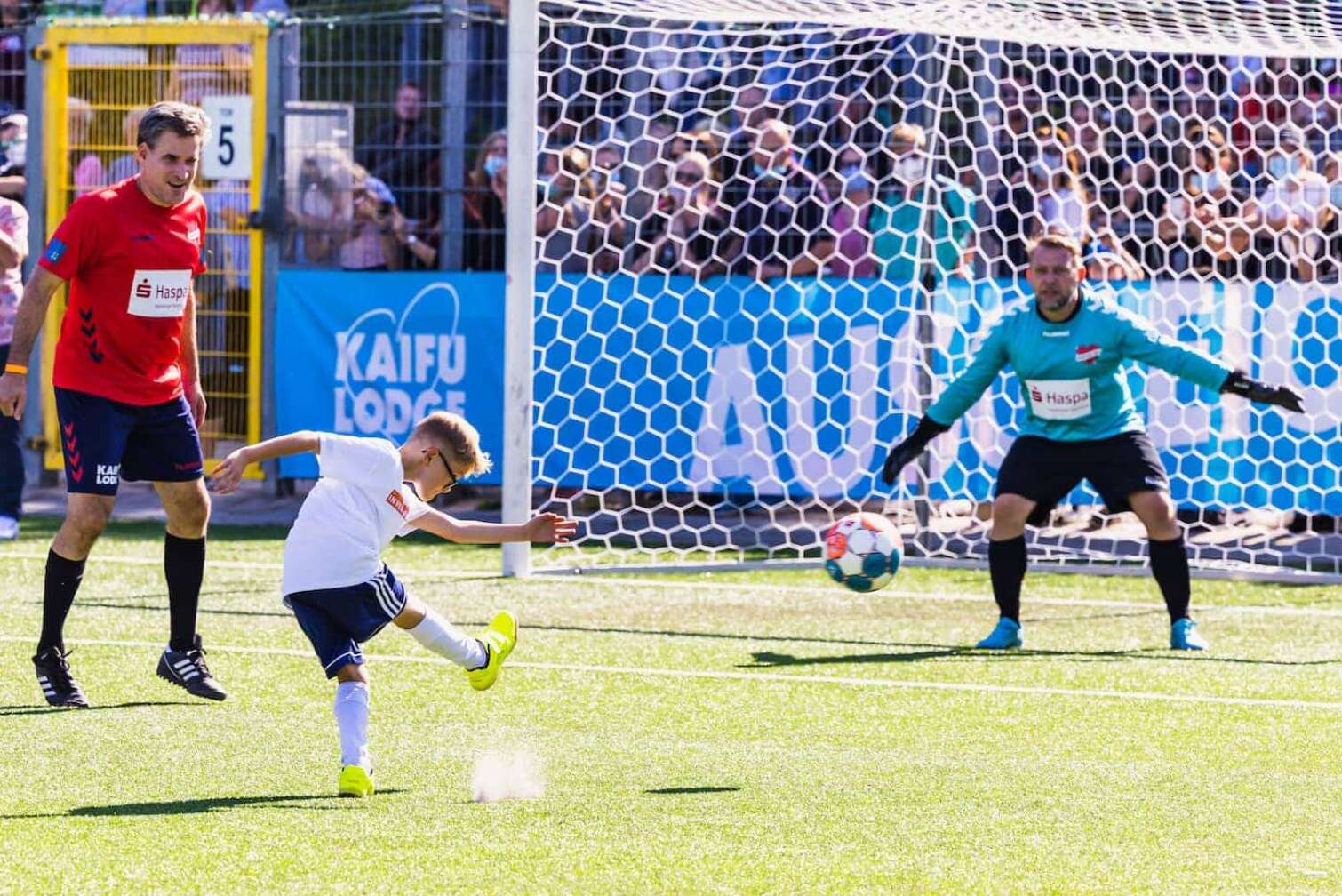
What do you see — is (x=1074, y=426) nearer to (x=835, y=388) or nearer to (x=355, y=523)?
(x=835, y=388)

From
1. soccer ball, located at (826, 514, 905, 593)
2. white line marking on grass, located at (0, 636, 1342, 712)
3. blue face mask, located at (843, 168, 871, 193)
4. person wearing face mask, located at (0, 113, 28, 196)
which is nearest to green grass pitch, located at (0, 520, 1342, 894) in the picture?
white line marking on grass, located at (0, 636, 1342, 712)

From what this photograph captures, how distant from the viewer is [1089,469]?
8734mm

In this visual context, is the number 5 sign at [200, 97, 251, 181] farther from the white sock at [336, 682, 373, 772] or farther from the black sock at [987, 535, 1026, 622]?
the white sock at [336, 682, 373, 772]

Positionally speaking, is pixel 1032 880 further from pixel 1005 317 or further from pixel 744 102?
pixel 744 102

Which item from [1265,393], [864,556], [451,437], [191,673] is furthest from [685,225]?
[451,437]

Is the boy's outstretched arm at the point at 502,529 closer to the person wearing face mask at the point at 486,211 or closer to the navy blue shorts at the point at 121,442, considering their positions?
the navy blue shorts at the point at 121,442

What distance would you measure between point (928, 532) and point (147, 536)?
434 centimetres

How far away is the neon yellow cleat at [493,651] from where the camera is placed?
6.22m

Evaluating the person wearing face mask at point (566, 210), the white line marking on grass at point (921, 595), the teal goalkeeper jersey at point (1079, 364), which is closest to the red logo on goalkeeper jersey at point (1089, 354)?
the teal goalkeeper jersey at point (1079, 364)

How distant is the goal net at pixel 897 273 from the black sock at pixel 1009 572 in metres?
2.42

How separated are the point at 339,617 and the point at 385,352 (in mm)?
7195

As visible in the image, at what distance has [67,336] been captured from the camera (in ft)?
22.4

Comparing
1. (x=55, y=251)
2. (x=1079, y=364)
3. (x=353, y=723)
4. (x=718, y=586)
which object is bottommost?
(x=718, y=586)

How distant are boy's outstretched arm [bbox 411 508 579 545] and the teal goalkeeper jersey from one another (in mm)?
3300
